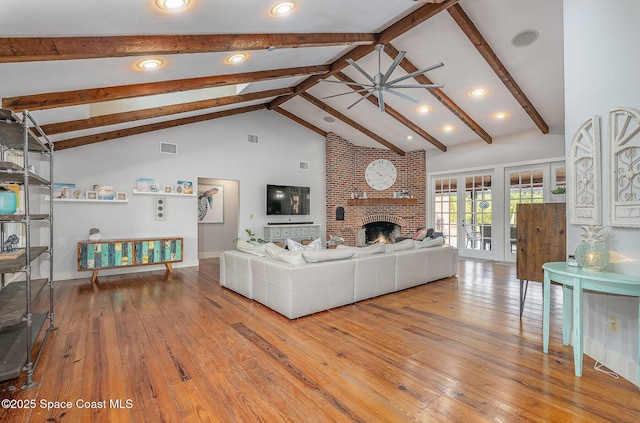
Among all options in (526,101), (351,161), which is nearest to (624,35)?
(526,101)

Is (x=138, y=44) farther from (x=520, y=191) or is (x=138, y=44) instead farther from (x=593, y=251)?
(x=520, y=191)

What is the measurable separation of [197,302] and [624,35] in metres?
4.87

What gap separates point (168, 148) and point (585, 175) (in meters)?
6.64

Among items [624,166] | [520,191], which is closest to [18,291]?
[624,166]

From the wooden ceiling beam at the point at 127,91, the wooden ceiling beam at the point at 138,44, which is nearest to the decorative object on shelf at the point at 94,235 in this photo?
the wooden ceiling beam at the point at 127,91

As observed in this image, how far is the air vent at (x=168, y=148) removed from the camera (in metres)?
6.39

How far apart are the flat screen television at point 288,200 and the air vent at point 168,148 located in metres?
2.23

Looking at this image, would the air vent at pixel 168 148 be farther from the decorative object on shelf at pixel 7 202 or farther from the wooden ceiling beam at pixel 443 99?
the wooden ceiling beam at pixel 443 99

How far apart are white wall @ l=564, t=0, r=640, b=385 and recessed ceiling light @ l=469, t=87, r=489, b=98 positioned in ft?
9.12

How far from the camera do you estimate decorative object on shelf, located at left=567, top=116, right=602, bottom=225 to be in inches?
Result: 98.8

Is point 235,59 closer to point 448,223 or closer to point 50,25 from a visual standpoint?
point 50,25

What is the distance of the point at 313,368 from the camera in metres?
2.38

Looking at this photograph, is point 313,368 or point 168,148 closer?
point 313,368

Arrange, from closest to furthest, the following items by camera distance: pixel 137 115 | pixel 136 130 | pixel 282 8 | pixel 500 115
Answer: pixel 282 8, pixel 137 115, pixel 136 130, pixel 500 115
